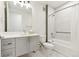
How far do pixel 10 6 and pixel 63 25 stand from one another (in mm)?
1484

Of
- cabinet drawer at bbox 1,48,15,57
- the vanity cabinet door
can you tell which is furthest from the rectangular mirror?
cabinet drawer at bbox 1,48,15,57

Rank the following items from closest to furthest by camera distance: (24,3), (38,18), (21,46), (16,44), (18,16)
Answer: (16,44) → (21,46) → (18,16) → (24,3) → (38,18)

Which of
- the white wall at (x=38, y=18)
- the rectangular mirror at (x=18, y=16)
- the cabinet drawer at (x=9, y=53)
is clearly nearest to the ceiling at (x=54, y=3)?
the white wall at (x=38, y=18)

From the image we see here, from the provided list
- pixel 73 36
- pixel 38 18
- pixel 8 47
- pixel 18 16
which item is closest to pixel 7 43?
pixel 8 47

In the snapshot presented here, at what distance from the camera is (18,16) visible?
6.08ft

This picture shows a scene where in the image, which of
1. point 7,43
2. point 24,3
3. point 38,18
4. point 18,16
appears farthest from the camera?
point 38,18

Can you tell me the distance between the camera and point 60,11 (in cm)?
204

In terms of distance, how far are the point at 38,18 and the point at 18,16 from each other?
22.9 inches

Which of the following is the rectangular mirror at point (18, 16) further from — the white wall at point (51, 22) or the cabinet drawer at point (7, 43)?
the white wall at point (51, 22)

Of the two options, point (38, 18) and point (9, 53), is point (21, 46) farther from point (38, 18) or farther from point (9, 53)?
point (38, 18)

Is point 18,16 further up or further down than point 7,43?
further up

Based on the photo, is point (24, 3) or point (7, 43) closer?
point (7, 43)

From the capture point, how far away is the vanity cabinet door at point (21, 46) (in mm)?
1590

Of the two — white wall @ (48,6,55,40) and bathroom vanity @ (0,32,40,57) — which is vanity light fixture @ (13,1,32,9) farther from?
bathroom vanity @ (0,32,40,57)
